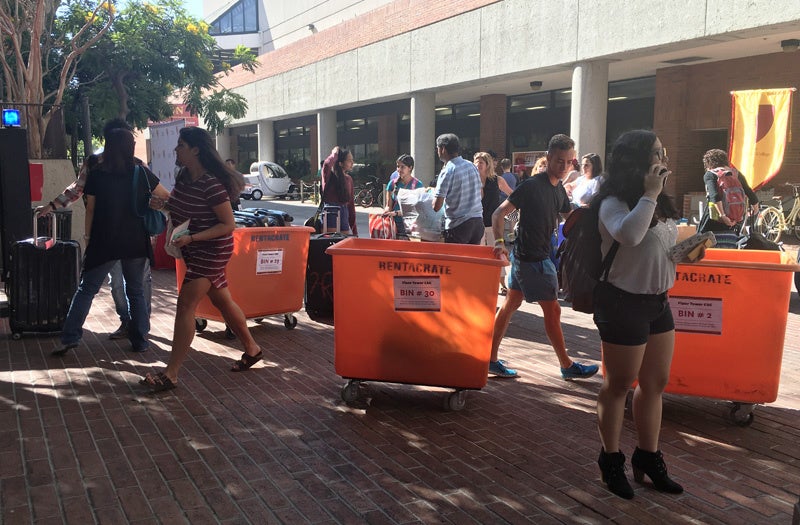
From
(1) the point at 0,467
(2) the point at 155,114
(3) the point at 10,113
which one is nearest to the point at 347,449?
(1) the point at 0,467

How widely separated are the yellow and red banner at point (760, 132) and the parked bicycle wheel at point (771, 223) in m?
4.27

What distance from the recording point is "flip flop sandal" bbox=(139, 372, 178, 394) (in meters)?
5.30

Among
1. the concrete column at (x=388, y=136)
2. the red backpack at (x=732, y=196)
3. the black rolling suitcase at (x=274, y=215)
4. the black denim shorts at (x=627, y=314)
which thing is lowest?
the black denim shorts at (x=627, y=314)

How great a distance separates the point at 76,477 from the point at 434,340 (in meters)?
2.27

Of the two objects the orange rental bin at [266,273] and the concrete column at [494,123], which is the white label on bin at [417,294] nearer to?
the orange rental bin at [266,273]

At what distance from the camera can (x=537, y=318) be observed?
8469 mm

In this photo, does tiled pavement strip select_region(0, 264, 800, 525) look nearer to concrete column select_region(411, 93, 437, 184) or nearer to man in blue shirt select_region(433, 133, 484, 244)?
man in blue shirt select_region(433, 133, 484, 244)

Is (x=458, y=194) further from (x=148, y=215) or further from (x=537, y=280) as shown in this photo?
(x=148, y=215)

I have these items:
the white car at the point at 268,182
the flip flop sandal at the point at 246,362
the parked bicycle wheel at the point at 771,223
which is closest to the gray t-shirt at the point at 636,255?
the flip flop sandal at the point at 246,362

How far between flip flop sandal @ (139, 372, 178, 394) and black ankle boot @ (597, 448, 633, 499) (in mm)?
3137

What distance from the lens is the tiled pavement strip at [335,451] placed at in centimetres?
358

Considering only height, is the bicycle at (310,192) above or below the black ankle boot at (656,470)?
above

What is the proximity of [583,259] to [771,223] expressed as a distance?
14.8 metres

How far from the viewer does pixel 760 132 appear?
1205 cm
